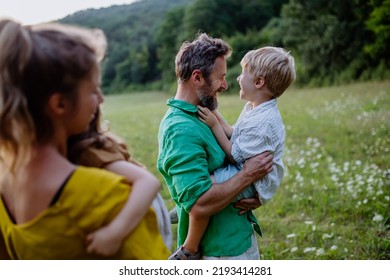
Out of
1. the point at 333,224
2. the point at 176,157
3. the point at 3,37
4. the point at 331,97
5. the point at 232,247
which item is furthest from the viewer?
the point at 331,97

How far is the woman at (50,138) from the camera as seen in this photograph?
884 millimetres

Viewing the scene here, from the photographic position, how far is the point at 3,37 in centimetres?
88

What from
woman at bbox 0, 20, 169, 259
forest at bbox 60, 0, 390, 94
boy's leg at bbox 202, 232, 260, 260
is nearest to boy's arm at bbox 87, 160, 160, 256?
woman at bbox 0, 20, 169, 259

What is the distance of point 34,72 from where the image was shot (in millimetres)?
881

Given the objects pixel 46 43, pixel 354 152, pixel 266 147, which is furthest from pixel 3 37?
pixel 354 152

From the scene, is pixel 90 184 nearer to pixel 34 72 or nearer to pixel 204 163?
pixel 34 72

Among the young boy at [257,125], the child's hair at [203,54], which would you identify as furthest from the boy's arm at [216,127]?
the child's hair at [203,54]

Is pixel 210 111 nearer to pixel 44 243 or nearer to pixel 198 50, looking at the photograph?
pixel 198 50

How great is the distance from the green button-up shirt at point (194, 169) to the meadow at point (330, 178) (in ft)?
0.62

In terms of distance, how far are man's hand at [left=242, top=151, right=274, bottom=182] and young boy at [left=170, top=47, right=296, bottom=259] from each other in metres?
0.02

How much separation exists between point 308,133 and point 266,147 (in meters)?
3.81

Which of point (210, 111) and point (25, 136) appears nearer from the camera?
point (25, 136)

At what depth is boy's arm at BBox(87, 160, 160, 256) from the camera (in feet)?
3.07
